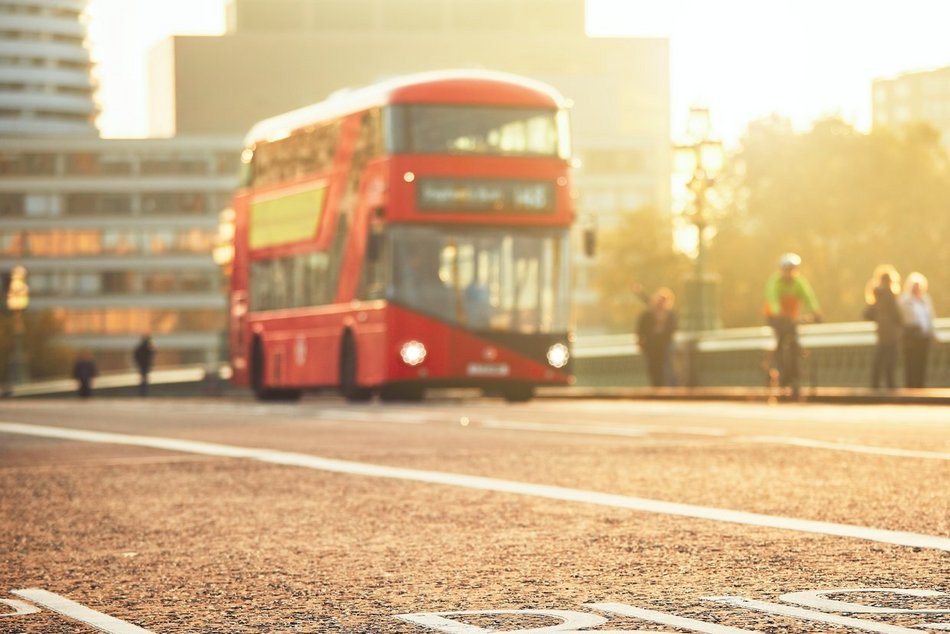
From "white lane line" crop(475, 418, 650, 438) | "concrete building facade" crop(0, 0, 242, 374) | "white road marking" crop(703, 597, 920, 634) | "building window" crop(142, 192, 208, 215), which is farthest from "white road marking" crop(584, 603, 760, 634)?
"building window" crop(142, 192, 208, 215)

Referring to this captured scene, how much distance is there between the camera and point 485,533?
838 cm

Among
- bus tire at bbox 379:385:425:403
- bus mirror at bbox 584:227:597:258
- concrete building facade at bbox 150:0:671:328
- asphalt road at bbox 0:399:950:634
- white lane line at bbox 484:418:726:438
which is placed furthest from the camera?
concrete building facade at bbox 150:0:671:328

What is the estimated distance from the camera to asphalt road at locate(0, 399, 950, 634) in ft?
19.5

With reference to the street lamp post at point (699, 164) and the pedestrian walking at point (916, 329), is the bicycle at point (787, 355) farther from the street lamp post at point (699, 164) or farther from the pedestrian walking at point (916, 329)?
the street lamp post at point (699, 164)

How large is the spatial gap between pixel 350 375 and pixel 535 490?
1926cm

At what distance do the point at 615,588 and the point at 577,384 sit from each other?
117 feet

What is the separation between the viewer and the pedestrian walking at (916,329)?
83.8 ft

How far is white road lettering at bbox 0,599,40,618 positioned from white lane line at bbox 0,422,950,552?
312 centimetres

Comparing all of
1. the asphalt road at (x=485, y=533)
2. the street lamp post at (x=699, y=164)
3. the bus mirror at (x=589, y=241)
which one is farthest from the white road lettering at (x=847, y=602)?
the street lamp post at (x=699, y=164)

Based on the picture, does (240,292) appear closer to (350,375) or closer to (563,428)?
(350,375)

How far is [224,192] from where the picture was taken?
131 m

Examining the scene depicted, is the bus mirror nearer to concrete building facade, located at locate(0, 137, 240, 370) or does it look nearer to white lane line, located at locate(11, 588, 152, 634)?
white lane line, located at locate(11, 588, 152, 634)

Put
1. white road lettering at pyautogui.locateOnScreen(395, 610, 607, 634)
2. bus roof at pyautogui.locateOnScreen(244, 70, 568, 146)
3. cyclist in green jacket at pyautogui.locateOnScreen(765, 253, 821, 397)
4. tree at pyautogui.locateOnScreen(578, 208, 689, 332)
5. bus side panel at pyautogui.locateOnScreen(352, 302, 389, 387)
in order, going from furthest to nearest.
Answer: tree at pyautogui.locateOnScreen(578, 208, 689, 332)
bus roof at pyautogui.locateOnScreen(244, 70, 568, 146)
bus side panel at pyautogui.locateOnScreen(352, 302, 389, 387)
cyclist in green jacket at pyautogui.locateOnScreen(765, 253, 821, 397)
white road lettering at pyautogui.locateOnScreen(395, 610, 607, 634)

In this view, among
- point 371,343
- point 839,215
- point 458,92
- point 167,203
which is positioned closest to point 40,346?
point 167,203
